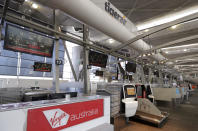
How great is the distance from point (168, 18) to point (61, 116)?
5517mm

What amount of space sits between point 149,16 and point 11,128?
5516 mm

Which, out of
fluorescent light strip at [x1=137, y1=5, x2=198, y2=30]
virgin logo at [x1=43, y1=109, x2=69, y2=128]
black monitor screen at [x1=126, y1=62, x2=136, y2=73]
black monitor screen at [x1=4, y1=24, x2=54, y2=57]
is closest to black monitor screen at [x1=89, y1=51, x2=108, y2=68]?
black monitor screen at [x1=4, y1=24, x2=54, y2=57]

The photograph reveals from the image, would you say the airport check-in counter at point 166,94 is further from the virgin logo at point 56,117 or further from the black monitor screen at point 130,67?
the virgin logo at point 56,117

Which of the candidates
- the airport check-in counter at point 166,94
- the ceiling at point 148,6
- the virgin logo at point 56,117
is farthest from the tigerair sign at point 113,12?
the airport check-in counter at point 166,94

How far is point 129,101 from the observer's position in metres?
3.50

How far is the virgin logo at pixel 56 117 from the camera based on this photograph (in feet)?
4.60

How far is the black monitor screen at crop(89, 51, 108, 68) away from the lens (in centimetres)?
438

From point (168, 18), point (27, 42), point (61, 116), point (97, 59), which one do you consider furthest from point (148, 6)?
point (61, 116)

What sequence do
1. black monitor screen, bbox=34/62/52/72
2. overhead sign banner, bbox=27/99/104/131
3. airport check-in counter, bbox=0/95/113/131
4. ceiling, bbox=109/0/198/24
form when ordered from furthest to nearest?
black monitor screen, bbox=34/62/52/72 < ceiling, bbox=109/0/198/24 < overhead sign banner, bbox=27/99/104/131 < airport check-in counter, bbox=0/95/113/131

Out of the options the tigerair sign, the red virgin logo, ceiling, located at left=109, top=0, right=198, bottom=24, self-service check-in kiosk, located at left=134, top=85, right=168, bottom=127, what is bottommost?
self-service check-in kiosk, located at left=134, top=85, right=168, bottom=127

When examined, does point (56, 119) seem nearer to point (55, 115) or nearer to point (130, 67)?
point (55, 115)

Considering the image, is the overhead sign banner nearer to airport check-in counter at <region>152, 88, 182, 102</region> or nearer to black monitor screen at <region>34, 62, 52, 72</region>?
black monitor screen at <region>34, 62, 52, 72</region>

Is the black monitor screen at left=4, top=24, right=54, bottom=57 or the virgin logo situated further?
the black monitor screen at left=4, top=24, right=54, bottom=57

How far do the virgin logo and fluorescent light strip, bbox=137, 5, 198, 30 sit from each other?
5232 millimetres
